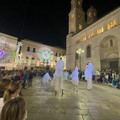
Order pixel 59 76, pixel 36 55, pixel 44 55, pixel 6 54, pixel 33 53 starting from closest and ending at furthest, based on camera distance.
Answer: pixel 59 76
pixel 6 54
pixel 33 53
pixel 36 55
pixel 44 55

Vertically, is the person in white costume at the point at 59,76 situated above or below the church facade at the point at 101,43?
below

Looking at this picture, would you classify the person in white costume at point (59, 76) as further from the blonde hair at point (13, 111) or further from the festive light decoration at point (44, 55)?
the festive light decoration at point (44, 55)

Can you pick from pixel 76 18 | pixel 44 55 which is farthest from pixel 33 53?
pixel 76 18

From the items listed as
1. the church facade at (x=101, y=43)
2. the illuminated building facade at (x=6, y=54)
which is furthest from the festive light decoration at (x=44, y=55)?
the illuminated building facade at (x=6, y=54)

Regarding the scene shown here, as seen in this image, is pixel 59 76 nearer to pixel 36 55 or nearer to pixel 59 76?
pixel 59 76

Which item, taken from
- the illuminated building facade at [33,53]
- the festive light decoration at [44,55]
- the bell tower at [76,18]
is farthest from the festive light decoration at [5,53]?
the bell tower at [76,18]

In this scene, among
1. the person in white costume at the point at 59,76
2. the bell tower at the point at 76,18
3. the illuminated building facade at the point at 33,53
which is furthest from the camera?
the bell tower at the point at 76,18

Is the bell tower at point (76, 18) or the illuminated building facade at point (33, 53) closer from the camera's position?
the illuminated building facade at point (33, 53)

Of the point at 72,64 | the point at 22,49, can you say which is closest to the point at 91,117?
the point at 72,64

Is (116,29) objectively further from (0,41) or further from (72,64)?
(0,41)

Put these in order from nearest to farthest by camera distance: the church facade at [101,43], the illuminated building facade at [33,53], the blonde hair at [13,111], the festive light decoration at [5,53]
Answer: the blonde hair at [13,111]
the church facade at [101,43]
the festive light decoration at [5,53]
the illuminated building facade at [33,53]

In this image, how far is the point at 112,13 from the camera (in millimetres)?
24844

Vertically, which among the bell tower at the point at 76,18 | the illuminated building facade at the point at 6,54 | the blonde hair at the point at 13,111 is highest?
the bell tower at the point at 76,18

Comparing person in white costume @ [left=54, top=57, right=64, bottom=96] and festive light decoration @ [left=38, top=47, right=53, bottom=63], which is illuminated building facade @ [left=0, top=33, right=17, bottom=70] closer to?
festive light decoration @ [left=38, top=47, right=53, bottom=63]
